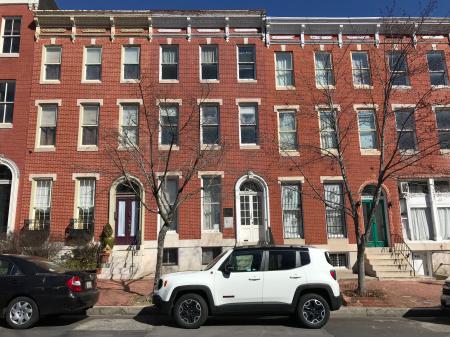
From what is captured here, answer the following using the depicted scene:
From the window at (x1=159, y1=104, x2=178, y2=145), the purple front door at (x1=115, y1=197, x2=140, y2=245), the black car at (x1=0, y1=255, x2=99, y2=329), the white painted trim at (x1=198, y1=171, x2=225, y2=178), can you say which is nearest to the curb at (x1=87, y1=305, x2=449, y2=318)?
the black car at (x1=0, y1=255, x2=99, y2=329)

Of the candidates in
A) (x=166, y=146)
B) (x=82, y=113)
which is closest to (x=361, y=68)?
(x=166, y=146)

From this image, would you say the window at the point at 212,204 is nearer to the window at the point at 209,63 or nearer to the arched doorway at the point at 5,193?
the window at the point at 209,63

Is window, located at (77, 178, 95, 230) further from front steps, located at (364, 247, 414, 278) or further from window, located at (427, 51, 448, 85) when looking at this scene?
window, located at (427, 51, 448, 85)

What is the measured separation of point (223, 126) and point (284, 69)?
3992mm

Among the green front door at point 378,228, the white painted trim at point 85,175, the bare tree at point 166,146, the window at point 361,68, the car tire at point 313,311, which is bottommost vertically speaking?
the car tire at point 313,311

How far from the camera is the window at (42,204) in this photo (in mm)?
18406

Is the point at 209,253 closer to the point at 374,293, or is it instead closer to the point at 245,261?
the point at 374,293

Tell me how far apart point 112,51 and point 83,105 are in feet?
9.14

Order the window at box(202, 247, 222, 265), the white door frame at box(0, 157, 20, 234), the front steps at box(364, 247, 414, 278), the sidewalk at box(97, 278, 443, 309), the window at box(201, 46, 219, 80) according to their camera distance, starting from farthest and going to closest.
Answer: the window at box(201, 46, 219, 80)
the window at box(202, 247, 222, 265)
the white door frame at box(0, 157, 20, 234)
the front steps at box(364, 247, 414, 278)
the sidewalk at box(97, 278, 443, 309)

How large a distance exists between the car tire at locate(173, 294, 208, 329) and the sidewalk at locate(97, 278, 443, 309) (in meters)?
2.53

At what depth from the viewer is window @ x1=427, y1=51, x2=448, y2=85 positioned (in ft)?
67.1

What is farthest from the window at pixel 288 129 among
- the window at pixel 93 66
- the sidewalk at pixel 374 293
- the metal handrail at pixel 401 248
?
the window at pixel 93 66

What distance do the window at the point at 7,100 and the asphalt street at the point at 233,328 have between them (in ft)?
38.5

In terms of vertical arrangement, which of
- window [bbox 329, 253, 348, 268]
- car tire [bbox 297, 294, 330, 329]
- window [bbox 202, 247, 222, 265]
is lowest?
car tire [bbox 297, 294, 330, 329]
